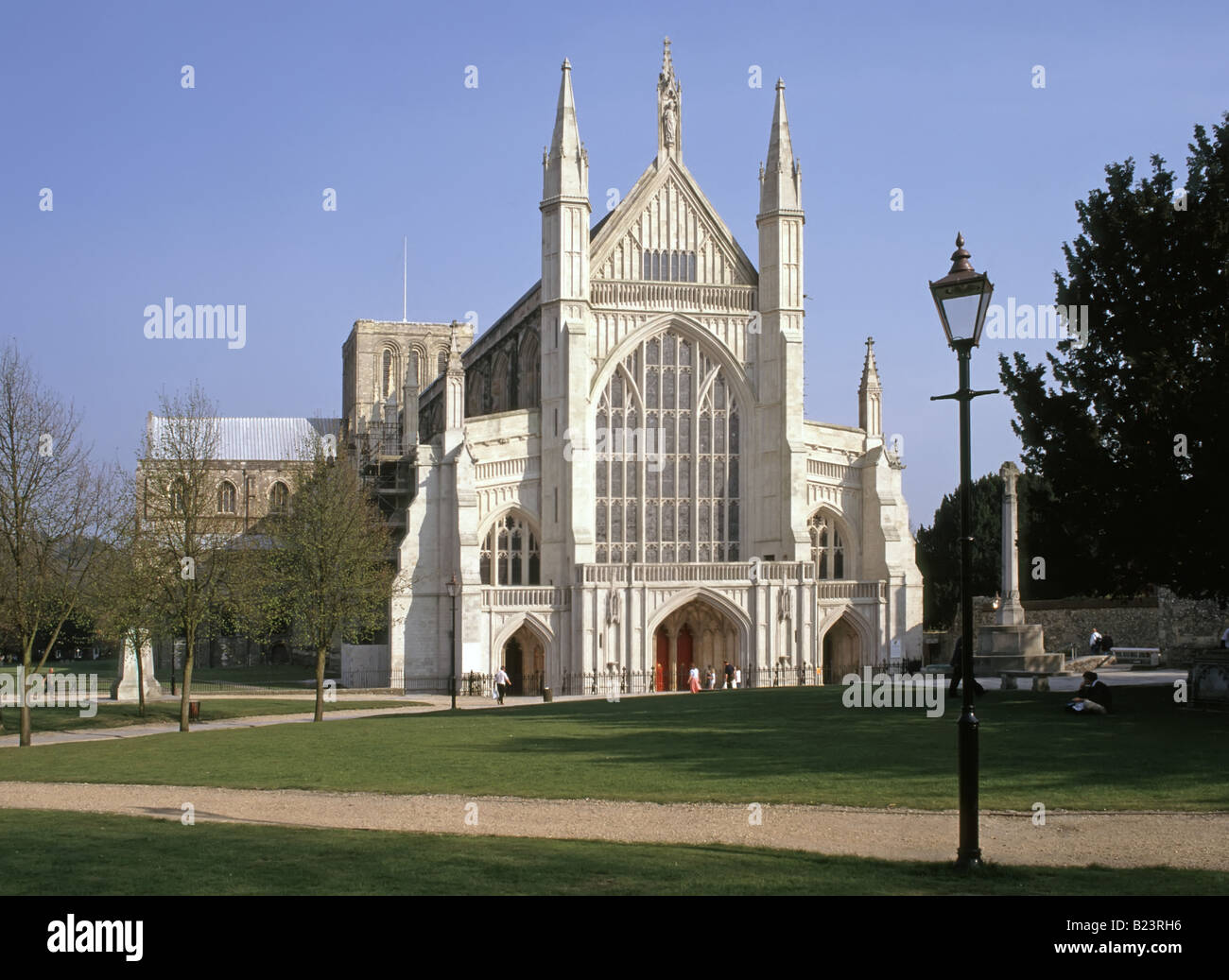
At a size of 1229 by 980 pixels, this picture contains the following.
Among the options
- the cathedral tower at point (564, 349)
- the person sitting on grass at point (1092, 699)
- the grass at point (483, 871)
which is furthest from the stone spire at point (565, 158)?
the grass at point (483, 871)

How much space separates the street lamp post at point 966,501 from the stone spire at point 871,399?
159ft

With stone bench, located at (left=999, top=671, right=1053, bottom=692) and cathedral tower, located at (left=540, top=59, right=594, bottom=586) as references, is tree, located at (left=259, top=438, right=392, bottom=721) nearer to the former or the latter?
cathedral tower, located at (left=540, top=59, right=594, bottom=586)

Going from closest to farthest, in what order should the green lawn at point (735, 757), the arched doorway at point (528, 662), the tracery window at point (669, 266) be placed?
1. the green lawn at point (735, 757)
2. the arched doorway at point (528, 662)
3. the tracery window at point (669, 266)

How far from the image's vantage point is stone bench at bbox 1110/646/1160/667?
47.8 m

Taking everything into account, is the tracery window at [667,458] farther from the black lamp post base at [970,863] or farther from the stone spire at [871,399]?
the black lamp post base at [970,863]

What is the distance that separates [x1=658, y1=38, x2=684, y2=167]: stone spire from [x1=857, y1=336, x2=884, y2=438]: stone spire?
1273cm

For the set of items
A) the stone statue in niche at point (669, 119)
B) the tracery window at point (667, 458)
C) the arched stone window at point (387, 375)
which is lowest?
the tracery window at point (667, 458)

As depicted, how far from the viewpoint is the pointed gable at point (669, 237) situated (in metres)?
58.4

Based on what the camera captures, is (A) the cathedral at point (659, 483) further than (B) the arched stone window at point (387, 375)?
No

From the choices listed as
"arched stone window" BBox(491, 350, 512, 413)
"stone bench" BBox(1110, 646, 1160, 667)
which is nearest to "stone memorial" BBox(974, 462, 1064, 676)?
"stone bench" BBox(1110, 646, 1160, 667)

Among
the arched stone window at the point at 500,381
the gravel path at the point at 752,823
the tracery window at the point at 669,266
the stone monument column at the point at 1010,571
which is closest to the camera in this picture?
the gravel path at the point at 752,823

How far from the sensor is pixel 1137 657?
51.3m

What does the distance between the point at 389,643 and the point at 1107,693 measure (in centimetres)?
3385
